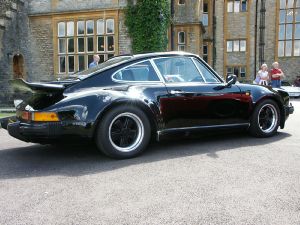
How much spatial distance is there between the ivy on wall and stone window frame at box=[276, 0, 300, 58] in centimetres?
1830

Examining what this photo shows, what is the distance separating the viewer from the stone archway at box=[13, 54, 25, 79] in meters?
16.2

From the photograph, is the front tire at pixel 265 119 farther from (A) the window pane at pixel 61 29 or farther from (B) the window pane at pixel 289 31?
(B) the window pane at pixel 289 31

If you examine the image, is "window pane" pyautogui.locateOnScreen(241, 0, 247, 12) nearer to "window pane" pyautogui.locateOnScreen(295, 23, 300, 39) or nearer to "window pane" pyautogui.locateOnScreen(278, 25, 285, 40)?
"window pane" pyautogui.locateOnScreen(278, 25, 285, 40)

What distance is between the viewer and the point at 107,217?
244cm

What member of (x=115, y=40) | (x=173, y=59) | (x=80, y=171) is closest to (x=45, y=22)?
(x=115, y=40)

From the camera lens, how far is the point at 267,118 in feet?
17.5

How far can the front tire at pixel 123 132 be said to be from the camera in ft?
12.9

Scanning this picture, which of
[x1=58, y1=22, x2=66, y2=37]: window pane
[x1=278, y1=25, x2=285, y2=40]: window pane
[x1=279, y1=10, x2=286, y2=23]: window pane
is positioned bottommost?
[x1=58, y1=22, x2=66, y2=37]: window pane

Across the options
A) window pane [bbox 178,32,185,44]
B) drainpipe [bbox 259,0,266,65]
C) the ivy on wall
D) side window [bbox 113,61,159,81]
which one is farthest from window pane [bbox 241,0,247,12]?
side window [bbox 113,61,159,81]

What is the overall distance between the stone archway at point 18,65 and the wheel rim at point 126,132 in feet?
44.8

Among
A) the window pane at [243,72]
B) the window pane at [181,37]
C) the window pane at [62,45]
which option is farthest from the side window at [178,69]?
the window pane at [243,72]

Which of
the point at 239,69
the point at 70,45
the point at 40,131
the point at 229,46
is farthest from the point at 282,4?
the point at 40,131

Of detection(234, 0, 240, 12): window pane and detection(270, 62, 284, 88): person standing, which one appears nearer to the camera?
Result: detection(270, 62, 284, 88): person standing

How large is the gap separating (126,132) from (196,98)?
1.09 metres
